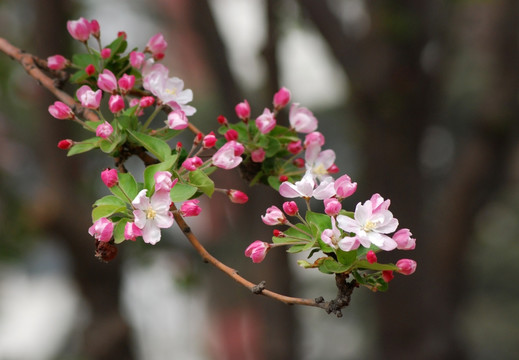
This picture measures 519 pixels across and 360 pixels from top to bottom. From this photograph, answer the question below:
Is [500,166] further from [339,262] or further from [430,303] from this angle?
[339,262]

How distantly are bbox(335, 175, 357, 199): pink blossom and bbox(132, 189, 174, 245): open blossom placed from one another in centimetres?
18

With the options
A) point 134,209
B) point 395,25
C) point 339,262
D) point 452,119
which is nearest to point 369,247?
point 339,262

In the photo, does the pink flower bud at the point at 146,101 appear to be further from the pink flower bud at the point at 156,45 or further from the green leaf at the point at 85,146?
the pink flower bud at the point at 156,45

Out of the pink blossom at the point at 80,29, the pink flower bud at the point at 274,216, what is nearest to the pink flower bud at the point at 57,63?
the pink blossom at the point at 80,29

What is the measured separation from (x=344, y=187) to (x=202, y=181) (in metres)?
0.15

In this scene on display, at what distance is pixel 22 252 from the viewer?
2738 millimetres

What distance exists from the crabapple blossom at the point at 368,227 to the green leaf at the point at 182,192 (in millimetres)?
148

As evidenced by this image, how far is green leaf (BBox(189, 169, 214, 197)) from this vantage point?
667 millimetres

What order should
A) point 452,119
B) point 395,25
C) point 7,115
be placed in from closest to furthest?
1. point 395,25
2. point 7,115
3. point 452,119

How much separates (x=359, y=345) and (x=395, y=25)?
3.09 meters

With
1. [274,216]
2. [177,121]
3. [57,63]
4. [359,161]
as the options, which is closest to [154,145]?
[177,121]

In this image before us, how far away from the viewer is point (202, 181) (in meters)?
0.67

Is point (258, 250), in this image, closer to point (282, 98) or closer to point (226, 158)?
point (226, 158)

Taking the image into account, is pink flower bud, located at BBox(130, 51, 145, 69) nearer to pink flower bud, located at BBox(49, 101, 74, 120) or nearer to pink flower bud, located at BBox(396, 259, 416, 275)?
pink flower bud, located at BBox(49, 101, 74, 120)
